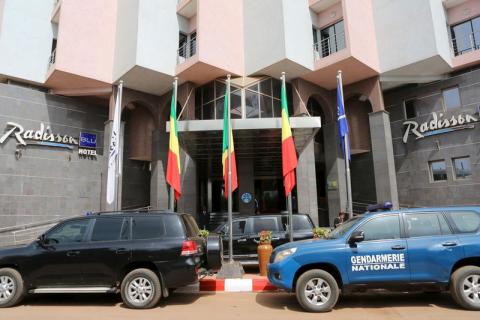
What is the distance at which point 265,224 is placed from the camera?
11664 mm

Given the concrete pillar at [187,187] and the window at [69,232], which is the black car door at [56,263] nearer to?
the window at [69,232]

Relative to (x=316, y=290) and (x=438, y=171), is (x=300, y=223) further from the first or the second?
(x=438, y=171)

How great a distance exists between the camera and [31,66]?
793 inches

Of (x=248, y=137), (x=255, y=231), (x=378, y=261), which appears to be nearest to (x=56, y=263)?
(x=255, y=231)

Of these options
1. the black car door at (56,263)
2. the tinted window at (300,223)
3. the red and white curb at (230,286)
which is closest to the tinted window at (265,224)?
the tinted window at (300,223)

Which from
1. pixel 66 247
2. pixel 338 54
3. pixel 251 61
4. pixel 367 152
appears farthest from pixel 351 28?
pixel 66 247

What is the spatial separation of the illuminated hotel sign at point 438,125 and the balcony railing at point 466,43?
3.91m

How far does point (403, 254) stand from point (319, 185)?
18.7m

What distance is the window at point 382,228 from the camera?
680 cm

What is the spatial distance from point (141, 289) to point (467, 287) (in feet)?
20.1

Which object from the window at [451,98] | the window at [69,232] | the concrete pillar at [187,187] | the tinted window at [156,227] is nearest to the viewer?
the tinted window at [156,227]

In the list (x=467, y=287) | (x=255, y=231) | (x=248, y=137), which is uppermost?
(x=248, y=137)

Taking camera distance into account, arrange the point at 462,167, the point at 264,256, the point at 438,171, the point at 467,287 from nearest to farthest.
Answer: the point at 467,287, the point at 264,256, the point at 462,167, the point at 438,171

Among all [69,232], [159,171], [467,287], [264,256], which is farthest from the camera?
[159,171]
